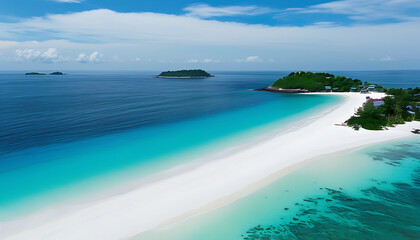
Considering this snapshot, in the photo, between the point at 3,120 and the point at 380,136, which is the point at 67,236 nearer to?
the point at 380,136

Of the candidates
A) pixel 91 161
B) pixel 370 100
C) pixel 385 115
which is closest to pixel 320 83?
pixel 370 100

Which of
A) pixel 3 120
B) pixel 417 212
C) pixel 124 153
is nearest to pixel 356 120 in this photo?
pixel 417 212

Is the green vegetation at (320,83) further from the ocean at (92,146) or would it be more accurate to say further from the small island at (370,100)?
the ocean at (92,146)

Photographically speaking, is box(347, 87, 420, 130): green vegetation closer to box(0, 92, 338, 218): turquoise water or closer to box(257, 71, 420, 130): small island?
box(257, 71, 420, 130): small island

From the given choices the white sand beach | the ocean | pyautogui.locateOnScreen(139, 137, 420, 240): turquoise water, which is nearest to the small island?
the white sand beach

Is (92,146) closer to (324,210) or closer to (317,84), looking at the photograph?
Answer: (324,210)
